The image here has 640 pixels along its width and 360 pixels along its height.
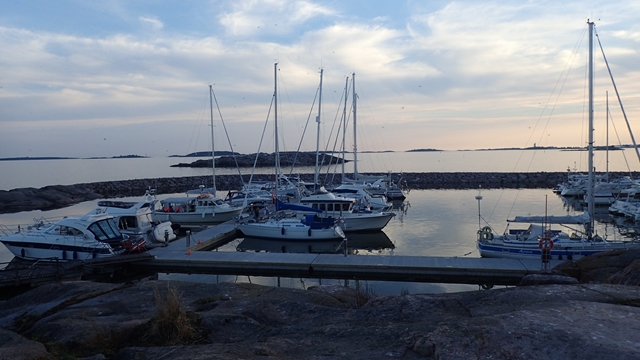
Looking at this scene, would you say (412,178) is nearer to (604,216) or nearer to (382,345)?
(604,216)

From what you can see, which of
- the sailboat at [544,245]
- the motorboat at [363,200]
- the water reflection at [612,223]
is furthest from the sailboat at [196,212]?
the water reflection at [612,223]

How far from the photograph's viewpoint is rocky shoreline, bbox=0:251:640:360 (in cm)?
524

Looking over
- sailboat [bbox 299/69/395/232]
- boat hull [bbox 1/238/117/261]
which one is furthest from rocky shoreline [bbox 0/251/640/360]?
sailboat [bbox 299/69/395/232]

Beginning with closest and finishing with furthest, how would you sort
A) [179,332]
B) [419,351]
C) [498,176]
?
[419,351], [179,332], [498,176]

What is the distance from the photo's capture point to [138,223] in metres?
25.6

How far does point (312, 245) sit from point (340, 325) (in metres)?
17.7

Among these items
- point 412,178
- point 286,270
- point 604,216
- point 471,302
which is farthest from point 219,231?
point 412,178

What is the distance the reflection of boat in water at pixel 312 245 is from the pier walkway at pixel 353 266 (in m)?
4.74

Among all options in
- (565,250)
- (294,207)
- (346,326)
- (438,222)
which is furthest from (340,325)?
(438,222)

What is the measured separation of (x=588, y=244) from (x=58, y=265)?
2072cm

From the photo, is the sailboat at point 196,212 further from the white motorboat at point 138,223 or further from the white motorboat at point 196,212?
the white motorboat at point 138,223

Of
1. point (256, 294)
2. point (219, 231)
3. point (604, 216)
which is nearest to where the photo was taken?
point (256, 294)

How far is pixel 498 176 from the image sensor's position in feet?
223

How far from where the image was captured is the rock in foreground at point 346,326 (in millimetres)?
5223
